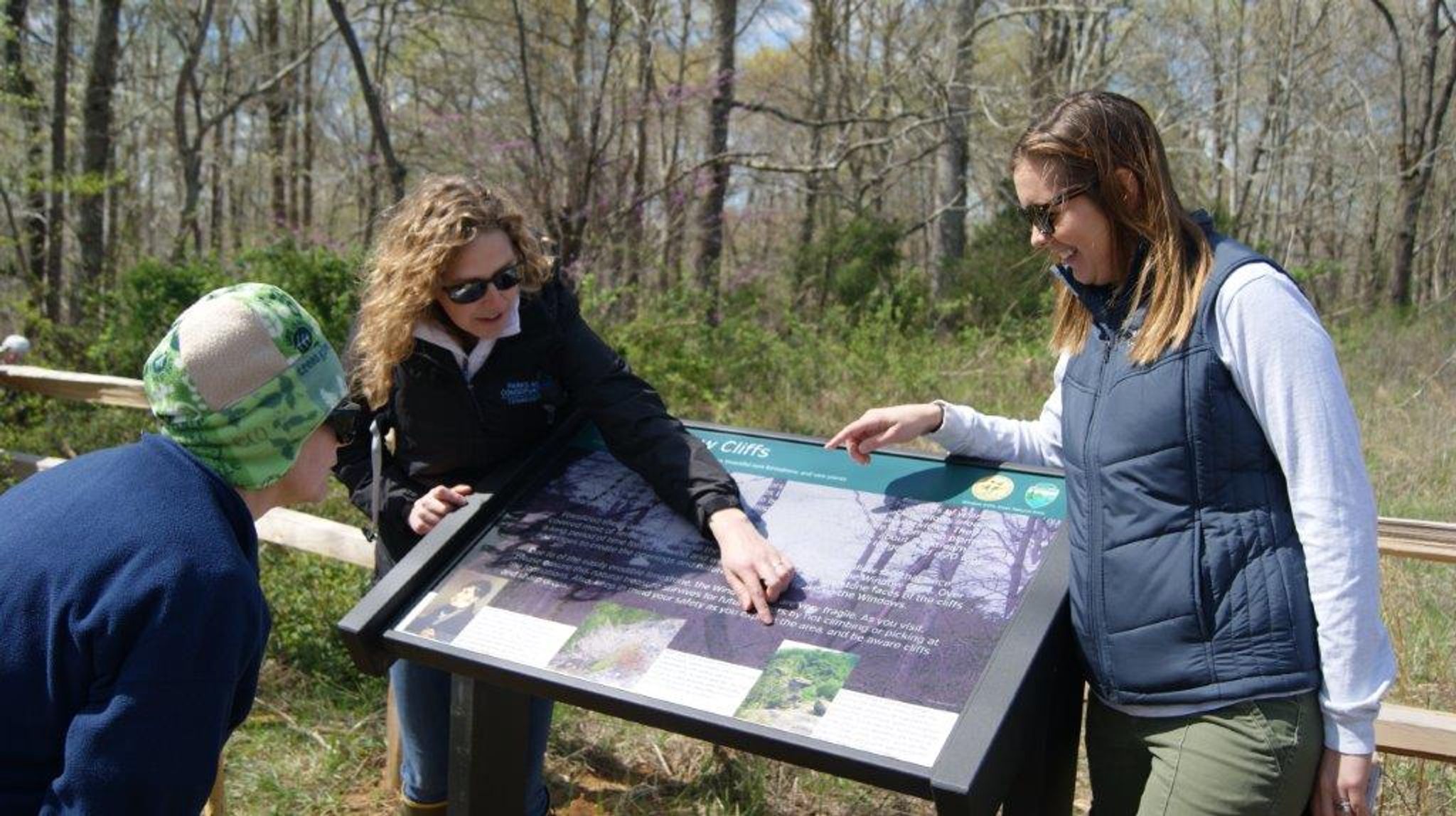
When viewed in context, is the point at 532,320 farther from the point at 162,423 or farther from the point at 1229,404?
the point at 1229,404

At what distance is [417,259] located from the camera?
2.52 m

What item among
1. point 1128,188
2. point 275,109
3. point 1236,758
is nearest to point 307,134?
point 275,109

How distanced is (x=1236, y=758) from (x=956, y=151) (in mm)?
15988

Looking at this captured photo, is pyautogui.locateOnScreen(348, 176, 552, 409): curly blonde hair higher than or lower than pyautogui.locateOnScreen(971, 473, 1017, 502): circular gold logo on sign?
higher

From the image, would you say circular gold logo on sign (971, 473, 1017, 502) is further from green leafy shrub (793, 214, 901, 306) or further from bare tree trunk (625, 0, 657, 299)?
green leafy shrub (793, 214, 901, 306)

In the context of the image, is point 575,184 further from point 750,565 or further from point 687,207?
point 750,565

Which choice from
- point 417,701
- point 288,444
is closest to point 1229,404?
point 288,444

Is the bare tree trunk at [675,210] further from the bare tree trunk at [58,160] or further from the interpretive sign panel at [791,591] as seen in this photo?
the interpretive sign panel at [791,591]

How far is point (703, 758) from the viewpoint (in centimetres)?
396

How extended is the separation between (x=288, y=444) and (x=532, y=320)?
101 cm

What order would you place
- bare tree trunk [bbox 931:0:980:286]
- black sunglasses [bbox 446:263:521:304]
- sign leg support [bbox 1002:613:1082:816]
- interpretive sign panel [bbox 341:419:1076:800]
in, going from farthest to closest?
bare tree trunk [bbox 931:0:980:286] → black sunglasses [bbox 446:263:521:304] → sign leg support [bbox 1002:613:1082:816] → interpretive sign panel [bbox 341:419:1076:800]

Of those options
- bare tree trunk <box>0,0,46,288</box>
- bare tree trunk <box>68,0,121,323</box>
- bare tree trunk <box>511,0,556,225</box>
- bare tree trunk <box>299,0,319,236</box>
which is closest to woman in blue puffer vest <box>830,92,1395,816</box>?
bare tree trunk <box>511,0,556,225</box>

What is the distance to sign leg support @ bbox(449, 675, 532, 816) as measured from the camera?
260cm

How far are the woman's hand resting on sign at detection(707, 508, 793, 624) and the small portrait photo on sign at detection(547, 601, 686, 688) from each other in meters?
0.14
